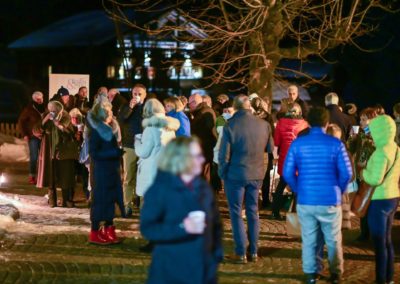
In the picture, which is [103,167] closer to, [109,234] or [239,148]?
[109,234]

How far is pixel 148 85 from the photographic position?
1318 inches

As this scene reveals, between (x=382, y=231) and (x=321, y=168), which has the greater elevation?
(x=321, y=168)

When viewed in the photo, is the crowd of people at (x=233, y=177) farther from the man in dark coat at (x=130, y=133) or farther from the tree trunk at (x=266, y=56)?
the tree trunk at (x=266, y=56)

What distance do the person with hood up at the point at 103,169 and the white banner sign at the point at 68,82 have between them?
9.22 meters

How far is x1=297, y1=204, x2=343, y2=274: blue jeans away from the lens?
300 inches

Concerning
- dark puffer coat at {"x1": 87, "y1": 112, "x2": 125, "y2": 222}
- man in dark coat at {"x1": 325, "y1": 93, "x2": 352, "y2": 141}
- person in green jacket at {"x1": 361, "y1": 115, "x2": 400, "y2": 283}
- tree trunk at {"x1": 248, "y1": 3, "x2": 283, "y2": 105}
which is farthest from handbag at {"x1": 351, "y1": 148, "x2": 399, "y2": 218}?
tree trunk at {"x1": 248, "y1": 3, "x2": 283, "y2": 105}

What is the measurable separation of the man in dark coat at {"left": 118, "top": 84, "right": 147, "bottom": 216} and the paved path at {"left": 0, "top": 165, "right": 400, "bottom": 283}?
547mm

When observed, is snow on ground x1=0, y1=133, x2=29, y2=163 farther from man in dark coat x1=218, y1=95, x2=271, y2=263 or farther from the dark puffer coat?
man in dark coat x1=218, y1=95, x2=271, y2=263

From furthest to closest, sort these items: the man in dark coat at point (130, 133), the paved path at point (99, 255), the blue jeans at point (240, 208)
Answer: the man in dark coat at point (130, 133) → the blue jeans at point (240, 208) → the paved path at point (99, 255)

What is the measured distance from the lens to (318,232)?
778 centimetres

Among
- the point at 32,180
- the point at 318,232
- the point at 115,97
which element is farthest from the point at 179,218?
the point at 32,180

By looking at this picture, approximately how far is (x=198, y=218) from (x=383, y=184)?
3425 millimetres

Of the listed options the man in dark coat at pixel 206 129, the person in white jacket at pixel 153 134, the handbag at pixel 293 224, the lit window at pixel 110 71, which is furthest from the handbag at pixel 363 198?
the lit window at pixel 110 71

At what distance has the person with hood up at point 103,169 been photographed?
30.7 feet
